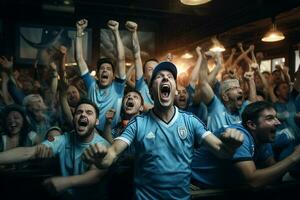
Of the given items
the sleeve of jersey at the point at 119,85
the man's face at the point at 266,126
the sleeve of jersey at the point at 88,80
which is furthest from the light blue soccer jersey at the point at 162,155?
the sleeve of jersey at the point at 88,80

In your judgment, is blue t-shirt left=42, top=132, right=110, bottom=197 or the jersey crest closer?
the jersey crest

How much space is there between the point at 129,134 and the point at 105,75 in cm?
180

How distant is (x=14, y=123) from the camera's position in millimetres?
3721

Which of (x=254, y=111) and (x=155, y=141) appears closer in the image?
(x=155, y=141)

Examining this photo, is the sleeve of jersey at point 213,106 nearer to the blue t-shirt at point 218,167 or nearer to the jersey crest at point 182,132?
the blue t-shirt at point 218,167

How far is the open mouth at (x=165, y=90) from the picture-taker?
262 centimetres

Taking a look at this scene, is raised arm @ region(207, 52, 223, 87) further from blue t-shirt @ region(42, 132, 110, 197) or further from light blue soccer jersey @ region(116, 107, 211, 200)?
blue t-shirt @ region(42, 132, 110, 197)

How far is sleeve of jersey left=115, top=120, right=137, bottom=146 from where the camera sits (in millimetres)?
2520

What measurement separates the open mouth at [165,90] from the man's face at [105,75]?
1.70 m

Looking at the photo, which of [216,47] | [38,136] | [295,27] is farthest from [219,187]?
[295,27]

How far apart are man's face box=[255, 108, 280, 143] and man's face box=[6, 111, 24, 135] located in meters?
2.48

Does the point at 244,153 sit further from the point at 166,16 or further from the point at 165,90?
the point at 166,16

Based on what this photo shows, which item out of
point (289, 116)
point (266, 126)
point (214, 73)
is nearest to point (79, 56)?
point (214, 73)

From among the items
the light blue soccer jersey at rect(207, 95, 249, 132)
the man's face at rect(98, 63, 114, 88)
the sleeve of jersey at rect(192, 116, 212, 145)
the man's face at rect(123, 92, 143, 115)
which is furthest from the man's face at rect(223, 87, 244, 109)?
the sleeve of jersey at rect(192, 116, 212, 145)
